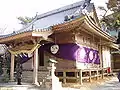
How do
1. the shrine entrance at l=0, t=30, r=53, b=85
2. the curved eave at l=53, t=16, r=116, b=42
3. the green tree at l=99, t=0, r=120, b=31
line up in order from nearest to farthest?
the curved eave at l=53, t=16, r=116, b=42
the shrine entrance at l=0, t=30, r=53, b=85
the green tree at l=99, t=0, r=120, b=31

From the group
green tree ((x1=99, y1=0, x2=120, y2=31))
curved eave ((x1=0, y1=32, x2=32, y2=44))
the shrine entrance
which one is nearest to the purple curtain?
the shrine entrance

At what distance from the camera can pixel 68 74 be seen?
1320 centimetres

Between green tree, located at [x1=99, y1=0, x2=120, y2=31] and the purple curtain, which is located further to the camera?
green tree, located at [x1=99, y1=0, x2=120, y2=31]

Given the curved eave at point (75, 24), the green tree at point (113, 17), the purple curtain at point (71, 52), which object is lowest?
the purple curtain at point (71, 52)

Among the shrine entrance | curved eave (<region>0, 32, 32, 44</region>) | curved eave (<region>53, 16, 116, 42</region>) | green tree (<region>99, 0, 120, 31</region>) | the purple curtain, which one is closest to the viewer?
curved eave (<region>53, 16, 116, 42</region>)

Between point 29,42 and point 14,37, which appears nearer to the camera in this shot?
point 14,37

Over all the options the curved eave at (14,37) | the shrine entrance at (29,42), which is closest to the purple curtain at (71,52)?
the shrine entrance at (29,42)

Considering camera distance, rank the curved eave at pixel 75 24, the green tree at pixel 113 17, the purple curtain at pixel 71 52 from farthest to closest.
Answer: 1. the green tree at pixel 113 17
2. the purple curtain at pixel 71 52
3. the curved eave at pixel 75 24

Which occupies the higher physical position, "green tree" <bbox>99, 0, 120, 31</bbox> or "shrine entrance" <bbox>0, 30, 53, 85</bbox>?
"green tree" <bbox>99, 0, 120, 31</bbox>

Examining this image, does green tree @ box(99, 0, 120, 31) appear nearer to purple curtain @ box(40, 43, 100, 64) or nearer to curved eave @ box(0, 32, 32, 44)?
purple curtain @ box(40, 43, 100, 64)

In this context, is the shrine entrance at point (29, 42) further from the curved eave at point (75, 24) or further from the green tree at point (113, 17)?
the green tree at point (113, 17)

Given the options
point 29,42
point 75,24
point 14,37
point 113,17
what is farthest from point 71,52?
point 113,17

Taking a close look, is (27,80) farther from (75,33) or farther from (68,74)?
(75,33)

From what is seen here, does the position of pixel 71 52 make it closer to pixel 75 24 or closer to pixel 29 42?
pixel 75 24
